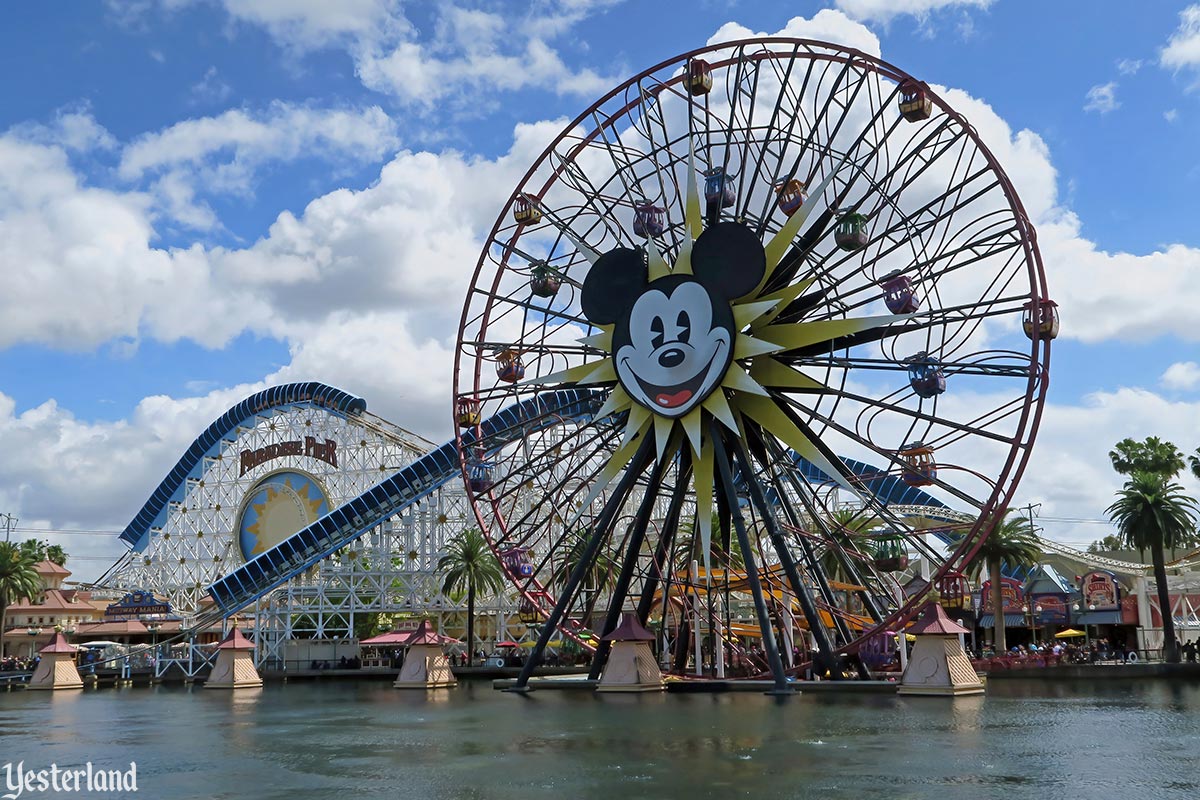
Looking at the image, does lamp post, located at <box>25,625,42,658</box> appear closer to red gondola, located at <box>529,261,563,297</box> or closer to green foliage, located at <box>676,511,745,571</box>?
green foliage, located at <box>676,511,745,571</box>

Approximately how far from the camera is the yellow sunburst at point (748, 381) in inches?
1262

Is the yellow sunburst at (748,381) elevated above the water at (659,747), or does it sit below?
above

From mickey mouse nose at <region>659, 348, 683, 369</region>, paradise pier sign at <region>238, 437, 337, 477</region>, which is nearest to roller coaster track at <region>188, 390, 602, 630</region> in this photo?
paradise pier sign at <region>238, 437, 337, 477</region>

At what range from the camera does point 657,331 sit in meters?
35.0

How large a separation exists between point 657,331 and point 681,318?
947 millimetres

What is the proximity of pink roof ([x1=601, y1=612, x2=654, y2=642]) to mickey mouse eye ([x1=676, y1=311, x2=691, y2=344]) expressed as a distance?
28.7ft

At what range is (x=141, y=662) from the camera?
63.7m

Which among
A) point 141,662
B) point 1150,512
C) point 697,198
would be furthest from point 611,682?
point 141,662

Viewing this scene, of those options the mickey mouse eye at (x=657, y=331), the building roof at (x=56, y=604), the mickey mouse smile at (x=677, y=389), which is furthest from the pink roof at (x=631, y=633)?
the building roof at (x=56, y=604)

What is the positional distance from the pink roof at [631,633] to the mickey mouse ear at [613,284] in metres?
9.44

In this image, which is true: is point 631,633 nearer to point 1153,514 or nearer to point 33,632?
point 1153,514

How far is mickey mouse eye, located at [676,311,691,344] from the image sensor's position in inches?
1347

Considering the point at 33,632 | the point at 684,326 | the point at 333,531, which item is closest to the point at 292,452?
the point at 333,531

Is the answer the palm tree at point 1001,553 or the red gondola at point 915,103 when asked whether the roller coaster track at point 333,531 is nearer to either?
the palm tree at point 1001,553
